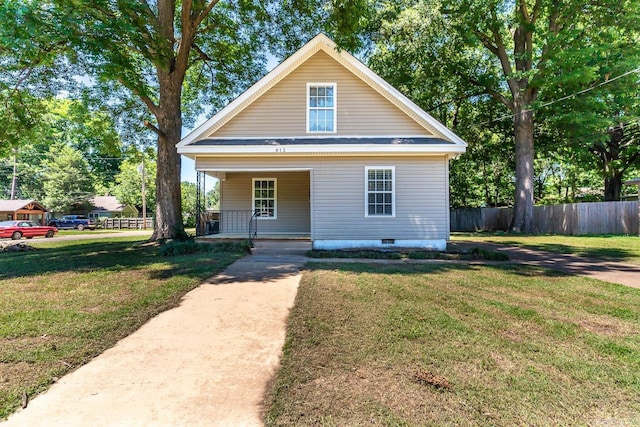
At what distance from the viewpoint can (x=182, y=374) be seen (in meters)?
3.10

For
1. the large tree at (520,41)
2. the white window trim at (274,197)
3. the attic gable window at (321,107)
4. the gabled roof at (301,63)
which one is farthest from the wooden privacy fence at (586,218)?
the white window trim at (274,197)

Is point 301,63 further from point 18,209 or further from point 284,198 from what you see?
point 18,209

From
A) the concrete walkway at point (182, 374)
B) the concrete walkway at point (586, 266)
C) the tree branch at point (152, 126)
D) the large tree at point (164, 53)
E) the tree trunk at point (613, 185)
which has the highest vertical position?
the large tree at point (164, 53)

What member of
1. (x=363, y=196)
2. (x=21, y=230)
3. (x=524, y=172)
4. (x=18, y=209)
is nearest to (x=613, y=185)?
(x=524, y=172)

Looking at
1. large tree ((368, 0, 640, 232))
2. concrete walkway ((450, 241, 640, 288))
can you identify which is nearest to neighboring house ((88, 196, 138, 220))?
large tree ((368, 0, 640, 232))

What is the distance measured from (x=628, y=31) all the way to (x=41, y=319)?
24.8 meters

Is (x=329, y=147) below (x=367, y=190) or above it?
above

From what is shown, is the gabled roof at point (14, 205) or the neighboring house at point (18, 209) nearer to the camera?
the gabled roof at point (14, 205)

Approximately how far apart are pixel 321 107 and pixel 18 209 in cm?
3758

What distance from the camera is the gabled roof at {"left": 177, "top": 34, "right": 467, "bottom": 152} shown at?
10.9m

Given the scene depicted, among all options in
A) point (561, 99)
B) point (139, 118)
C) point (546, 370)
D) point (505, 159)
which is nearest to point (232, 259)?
point (546, 370)

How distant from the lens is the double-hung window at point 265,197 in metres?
13.5

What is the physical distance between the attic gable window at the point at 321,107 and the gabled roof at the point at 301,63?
2.97 feet

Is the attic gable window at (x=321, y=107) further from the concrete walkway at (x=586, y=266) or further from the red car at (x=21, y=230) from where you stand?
the red car at (x=21, y=230)
